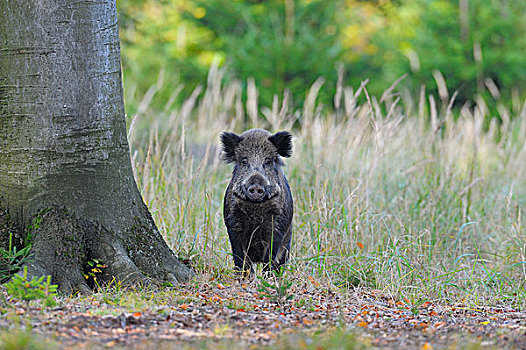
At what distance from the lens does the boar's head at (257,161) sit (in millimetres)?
4625

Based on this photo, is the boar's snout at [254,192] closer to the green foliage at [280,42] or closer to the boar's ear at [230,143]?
the boar's ear at [230,143]

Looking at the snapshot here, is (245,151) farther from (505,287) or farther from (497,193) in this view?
(497,193)

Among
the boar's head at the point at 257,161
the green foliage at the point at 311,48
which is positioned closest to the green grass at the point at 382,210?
the boar's head at the point at 257,161

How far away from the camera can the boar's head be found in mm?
4625

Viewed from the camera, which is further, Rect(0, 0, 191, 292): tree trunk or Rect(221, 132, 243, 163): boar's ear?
Rect(221, 132, 243, 163): boar's ear

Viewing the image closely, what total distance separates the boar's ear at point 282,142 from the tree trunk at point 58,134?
4.52 feet

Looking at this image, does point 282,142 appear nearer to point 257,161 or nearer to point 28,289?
point 257,161

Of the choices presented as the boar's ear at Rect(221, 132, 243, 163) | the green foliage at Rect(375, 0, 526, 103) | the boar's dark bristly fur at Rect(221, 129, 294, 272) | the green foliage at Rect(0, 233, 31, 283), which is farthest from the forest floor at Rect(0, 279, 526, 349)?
the green foliage at Rect(375, 0, 526, 103)

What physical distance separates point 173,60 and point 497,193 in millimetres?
8047

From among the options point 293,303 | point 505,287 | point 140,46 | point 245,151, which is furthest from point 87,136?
point 140,46

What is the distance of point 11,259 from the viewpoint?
12.4 ft

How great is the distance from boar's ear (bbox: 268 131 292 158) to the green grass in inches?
29.1

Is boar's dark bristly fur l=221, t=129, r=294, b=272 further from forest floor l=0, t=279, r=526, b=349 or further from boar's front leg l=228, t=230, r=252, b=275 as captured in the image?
forest floor l=0, t=279, r=526, b=349

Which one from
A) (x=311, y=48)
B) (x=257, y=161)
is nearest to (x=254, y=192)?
(x=257, y=161)
